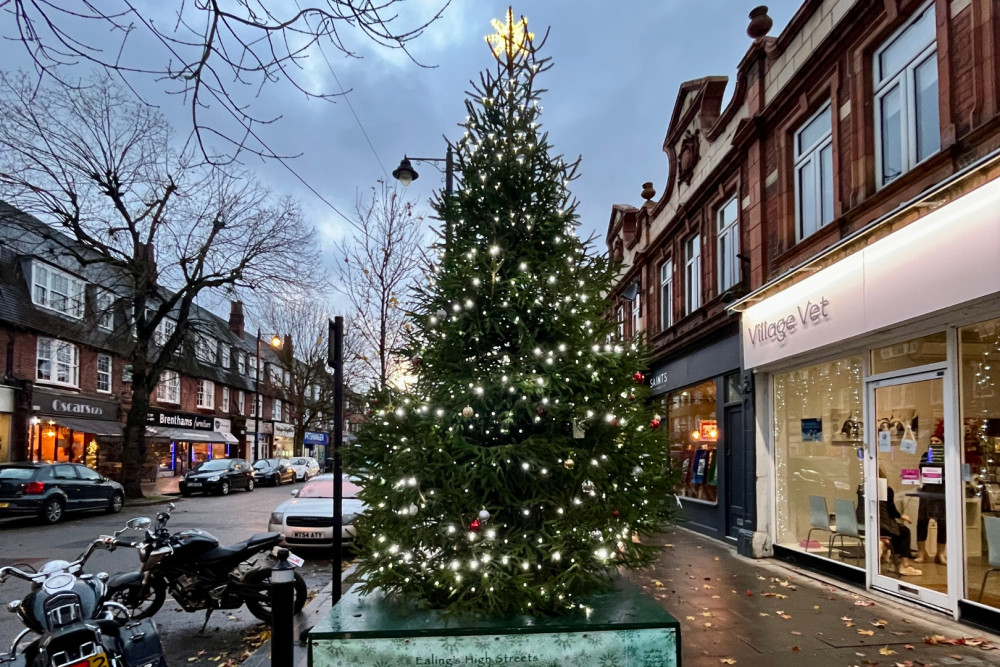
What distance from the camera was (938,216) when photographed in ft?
20.7

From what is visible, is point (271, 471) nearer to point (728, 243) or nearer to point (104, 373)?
point (104, 373)

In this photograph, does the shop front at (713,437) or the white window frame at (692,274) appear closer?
the shop front at (713,437)

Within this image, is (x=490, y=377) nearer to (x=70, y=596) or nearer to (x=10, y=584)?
(x=70, y=596)

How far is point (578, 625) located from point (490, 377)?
151cm

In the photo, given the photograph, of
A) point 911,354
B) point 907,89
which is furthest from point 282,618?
point 907,89

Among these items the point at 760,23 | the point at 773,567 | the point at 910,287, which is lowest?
the point at 773,567

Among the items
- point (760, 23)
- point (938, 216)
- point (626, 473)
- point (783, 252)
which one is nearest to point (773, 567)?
point (783, 252)

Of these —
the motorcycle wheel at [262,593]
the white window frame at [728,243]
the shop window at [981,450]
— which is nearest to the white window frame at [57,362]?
the motorcycle wheel at [262,593]

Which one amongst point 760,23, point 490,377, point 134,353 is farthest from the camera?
point 134,353

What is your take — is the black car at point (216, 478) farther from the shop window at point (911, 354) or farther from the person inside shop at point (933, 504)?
the person inside shop at point (933, 504)

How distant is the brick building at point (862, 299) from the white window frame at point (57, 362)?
22.6 m

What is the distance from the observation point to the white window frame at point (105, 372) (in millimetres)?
28737

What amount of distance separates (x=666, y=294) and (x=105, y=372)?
23.6 metres

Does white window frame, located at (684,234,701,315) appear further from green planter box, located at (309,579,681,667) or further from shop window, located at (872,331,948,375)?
green planter box, located at (309,579,681,667)
